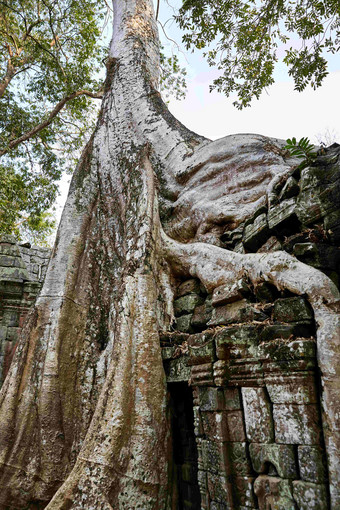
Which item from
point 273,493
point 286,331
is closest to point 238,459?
point 273,493

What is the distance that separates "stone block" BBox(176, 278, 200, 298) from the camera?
9.64 feet

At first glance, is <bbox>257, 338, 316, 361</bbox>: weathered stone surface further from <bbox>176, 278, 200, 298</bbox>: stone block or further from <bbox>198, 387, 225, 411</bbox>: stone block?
<bbox>176, 278, 200, 298</bbox>: stone block

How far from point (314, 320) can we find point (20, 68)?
26.8 feet

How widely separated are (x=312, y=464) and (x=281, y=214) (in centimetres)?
132

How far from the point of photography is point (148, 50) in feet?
17.3

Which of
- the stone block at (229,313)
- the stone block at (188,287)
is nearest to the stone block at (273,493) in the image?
the stone block at (229,313)

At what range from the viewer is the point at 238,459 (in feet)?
6.39

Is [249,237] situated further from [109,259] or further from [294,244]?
[109,259]

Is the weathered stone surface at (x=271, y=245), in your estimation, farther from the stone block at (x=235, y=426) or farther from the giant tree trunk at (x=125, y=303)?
the stone block at (x=235, y=426)

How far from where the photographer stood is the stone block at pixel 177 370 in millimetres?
2520

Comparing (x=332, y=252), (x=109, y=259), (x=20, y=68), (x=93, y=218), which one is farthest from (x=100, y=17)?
(x=332, y=252)

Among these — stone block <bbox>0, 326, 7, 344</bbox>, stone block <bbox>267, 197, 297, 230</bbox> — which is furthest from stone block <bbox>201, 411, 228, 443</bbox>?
stone block <bbox>0, 326, 7, 344</bbox>

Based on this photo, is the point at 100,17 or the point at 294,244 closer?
the point at 294,244

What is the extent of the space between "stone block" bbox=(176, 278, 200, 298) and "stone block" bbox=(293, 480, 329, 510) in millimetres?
1504
